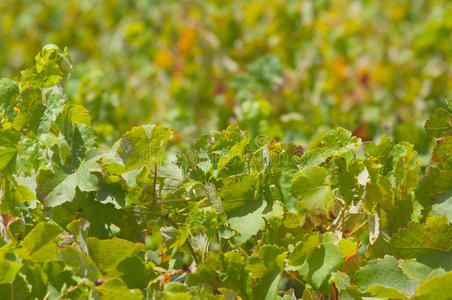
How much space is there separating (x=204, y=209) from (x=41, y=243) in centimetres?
28

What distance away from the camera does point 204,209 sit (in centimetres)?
109

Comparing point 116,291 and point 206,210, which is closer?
point 116,291

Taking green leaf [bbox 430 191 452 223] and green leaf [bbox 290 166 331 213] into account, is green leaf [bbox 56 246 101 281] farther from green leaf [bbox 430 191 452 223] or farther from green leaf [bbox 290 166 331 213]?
green leaf [bbox 430 191 452 223]

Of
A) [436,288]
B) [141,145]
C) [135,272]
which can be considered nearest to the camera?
[436,288]

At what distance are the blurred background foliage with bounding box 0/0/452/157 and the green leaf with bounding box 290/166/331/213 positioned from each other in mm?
1233

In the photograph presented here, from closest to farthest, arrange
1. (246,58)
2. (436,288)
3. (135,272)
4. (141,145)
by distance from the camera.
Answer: (436,288) < (135,272) < (141,145) < (246,58)

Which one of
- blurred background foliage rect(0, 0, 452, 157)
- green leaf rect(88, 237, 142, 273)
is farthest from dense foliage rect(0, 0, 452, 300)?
blurred background foliage rect(0, 0, 452, 157)

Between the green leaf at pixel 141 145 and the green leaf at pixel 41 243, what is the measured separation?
0.19 m

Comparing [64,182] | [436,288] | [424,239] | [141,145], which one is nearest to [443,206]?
[424,239]

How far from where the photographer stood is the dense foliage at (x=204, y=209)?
0.98 m

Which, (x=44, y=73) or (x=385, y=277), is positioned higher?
(x=44, y=73)

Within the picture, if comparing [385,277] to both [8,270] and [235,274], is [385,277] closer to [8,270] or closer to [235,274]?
[235,274]

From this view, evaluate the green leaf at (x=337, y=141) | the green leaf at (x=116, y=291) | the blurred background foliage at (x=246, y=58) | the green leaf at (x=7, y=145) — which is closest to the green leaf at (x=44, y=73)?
the green leaf at (x=7, y=145)

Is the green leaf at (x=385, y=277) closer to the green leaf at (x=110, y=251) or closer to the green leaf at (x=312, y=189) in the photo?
the green leaf at (x=312, y=189)
